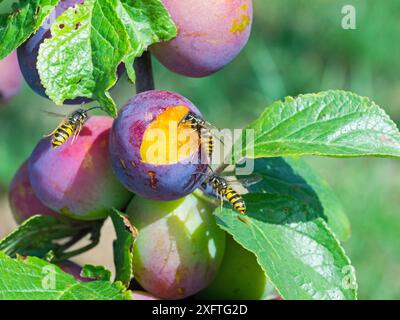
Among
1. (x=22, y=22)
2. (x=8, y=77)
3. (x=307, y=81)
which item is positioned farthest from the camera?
(x=307, y=81)

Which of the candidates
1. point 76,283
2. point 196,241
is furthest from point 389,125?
point 76,283

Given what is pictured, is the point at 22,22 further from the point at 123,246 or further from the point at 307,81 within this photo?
the point at 307,81

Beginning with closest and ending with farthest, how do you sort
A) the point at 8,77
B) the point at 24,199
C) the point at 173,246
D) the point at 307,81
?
the point at 173,246 → the point at 24,199 → the point at 8,77 → the point at 307,81

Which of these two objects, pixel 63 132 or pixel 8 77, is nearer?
pixel 63 132

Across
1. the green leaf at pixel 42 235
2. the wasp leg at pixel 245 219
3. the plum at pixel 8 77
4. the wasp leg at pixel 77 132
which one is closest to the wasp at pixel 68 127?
the wasp leg at pixel 77 132

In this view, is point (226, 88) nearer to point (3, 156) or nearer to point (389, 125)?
point (3, 156)

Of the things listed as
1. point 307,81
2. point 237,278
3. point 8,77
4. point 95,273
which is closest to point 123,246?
point 95,273
